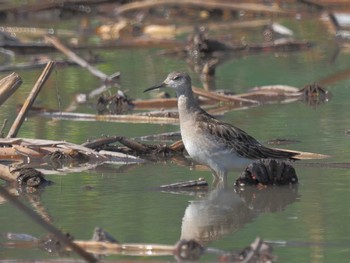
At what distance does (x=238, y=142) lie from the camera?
9.00 m

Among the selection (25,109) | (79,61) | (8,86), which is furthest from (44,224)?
(79,61)

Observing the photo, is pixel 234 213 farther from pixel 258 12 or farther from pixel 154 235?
pixel 258 12

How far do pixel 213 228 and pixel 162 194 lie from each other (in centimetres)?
110

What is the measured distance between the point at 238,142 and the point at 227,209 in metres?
1.11

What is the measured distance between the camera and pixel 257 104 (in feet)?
41.0

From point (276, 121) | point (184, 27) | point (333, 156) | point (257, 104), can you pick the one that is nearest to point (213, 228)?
point (333, 156)

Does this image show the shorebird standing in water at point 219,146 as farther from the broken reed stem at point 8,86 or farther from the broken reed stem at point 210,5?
the broken reed stem at point 210,5

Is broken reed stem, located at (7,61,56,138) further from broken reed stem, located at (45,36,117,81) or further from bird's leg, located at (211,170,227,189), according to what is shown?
broken reed stem, located at (45,36,117,81)

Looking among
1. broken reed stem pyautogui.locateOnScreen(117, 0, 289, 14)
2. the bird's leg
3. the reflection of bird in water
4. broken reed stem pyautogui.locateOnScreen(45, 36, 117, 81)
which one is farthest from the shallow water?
broken reed stem pyautogui.locateOnScreen(117, 0, 289, 14)

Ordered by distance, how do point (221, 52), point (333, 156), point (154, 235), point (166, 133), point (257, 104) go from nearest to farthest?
point (154, 235), point (333, 156), point (166, 133), point (257, 104), point (221, 52)

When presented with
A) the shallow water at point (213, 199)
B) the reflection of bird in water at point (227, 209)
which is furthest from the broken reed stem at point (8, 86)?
the reflection of bird in water at point (227, 209)

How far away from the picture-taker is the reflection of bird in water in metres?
7.24

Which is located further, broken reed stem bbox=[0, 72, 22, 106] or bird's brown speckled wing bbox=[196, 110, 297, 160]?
broken reed stem bbox=[0, 72, 22, 106]

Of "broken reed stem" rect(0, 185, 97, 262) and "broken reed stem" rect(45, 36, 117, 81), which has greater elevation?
"broken reed stem" rect(45, 36, 117, 81)
